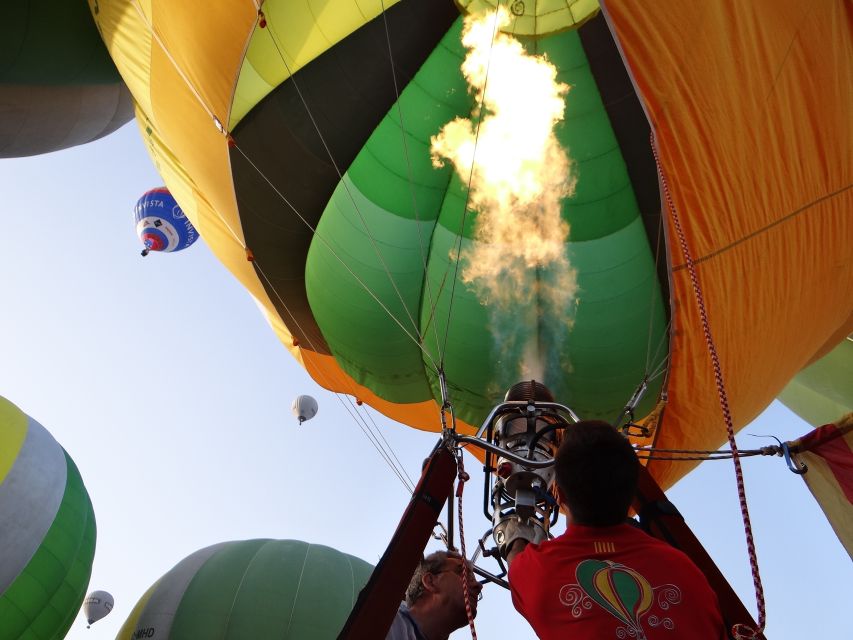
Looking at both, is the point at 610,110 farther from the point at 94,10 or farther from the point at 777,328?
the point at 94,10

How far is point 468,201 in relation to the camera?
3.87 metres

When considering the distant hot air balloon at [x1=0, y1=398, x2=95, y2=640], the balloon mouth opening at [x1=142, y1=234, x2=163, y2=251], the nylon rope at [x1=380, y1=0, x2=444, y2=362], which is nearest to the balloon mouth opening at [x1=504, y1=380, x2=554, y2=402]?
the nylon rope at [x1=380, y1=0, x2=444, y2=362]

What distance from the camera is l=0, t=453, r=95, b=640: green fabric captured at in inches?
197

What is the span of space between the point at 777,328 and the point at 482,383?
1.45 metres

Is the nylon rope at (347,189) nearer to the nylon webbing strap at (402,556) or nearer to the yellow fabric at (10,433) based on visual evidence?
the nylon webbing strap at (402,556)

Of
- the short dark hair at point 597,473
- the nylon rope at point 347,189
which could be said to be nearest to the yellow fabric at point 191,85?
the nylon rope at point 347,189

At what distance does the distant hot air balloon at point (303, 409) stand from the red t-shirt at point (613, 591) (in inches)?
312

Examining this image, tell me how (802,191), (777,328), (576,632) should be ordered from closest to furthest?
1. (576,632)
2. (802,191)
3. (777,328)

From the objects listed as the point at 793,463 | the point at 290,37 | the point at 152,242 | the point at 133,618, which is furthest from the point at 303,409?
the point at 793,463

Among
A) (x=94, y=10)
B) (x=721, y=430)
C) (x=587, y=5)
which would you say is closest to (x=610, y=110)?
(x=587, y=5)

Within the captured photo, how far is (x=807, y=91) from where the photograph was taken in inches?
111

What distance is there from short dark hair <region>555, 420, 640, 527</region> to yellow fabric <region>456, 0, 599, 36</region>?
2804mm

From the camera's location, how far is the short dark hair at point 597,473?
126cm

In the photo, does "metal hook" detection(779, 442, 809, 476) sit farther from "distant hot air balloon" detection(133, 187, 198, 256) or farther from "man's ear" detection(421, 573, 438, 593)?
"distant hot air balloon" detection(133, 187, 198, 256)
